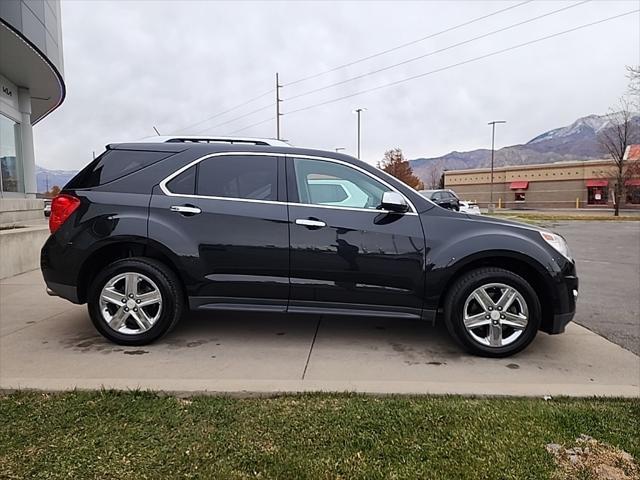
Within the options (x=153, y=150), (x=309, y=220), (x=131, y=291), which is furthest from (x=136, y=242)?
(x=309, y=220)

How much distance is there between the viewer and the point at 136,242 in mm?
4285

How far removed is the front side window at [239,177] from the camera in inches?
172

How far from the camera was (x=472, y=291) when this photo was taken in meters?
4.09

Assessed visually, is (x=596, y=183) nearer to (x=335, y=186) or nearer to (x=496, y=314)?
(x=496, y=314)

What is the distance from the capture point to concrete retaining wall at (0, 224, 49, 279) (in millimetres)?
7797

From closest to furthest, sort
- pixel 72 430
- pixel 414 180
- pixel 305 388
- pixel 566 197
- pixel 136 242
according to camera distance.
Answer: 1. pixel 72 430
2. pixel 305 388
3. pixel 136 242
4. pixel 566 197
5. pixel 414 180

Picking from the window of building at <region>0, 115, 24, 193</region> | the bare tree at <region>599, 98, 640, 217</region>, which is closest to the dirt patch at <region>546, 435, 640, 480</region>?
the window of building at <region>0, 115, 24, 193</region>

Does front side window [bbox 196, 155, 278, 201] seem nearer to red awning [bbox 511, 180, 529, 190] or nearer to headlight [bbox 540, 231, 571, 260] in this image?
headlight [bbox 540, 231, 571, 260]

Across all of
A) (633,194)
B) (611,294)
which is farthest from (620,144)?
(611,294)

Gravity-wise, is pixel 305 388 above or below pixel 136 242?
below

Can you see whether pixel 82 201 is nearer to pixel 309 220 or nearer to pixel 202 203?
pixel 202 203

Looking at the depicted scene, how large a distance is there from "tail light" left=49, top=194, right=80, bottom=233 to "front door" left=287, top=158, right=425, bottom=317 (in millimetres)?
2039

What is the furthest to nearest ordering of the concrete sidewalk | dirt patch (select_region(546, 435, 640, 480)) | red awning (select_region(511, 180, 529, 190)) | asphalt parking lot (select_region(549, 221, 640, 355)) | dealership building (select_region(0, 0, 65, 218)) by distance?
1. red awning (select_region(511, 180, 529, 190))
2. dealership building (select_region(0, 0, 65, 218))
3. asphalt parking lot (select_region(549, 221, 640, 355))
4. the concrete sidewalk
5. dirt patch (select_region(546, 435, 640, 480))

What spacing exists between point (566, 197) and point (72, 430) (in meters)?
63.8
